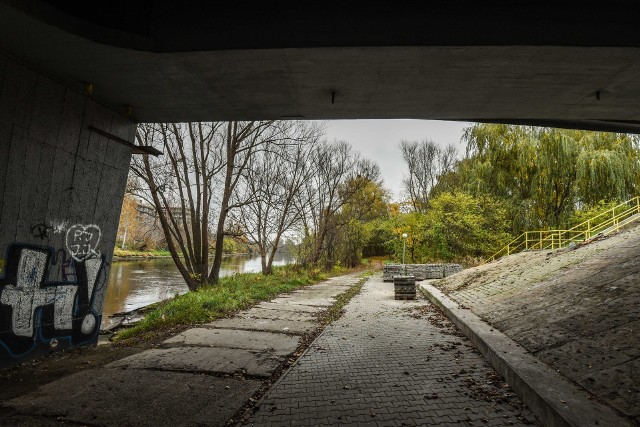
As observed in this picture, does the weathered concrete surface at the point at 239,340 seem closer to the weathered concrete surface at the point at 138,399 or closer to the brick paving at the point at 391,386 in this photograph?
the brick paving at the point at 391,386

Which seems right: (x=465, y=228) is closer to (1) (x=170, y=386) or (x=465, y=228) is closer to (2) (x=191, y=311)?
(2) (x=191, y=311)

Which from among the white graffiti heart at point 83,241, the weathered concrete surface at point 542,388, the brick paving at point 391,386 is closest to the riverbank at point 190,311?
the white graffiti heart at point 83,241

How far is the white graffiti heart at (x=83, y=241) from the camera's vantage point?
Result: 5867 mm

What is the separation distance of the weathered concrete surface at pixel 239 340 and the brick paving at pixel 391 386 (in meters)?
0.53

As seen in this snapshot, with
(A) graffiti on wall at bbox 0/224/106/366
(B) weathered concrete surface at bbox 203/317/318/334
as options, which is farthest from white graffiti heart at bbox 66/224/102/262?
(B) weathered concrete surface at bbox 203/317/318/334

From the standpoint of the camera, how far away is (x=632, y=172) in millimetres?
19656

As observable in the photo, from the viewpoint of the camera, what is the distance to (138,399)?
13.1 ft

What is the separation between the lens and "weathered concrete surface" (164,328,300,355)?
249 inches

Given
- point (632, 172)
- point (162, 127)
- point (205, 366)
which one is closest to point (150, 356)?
point (205, 366)

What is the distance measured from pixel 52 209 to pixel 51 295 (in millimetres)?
1341

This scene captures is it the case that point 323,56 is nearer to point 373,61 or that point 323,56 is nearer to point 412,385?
point 373,61

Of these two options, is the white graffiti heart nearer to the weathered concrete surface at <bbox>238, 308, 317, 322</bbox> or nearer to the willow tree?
the weathered concrete surface at <bbox>238, 308, 317, 322</bbox>

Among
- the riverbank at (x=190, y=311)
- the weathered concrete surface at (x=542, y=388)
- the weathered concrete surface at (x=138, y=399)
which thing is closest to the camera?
the weathered concrete surface at (x=542, y=388)

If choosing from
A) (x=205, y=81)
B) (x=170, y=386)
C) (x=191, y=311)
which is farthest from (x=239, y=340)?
(x=205, y=81)
